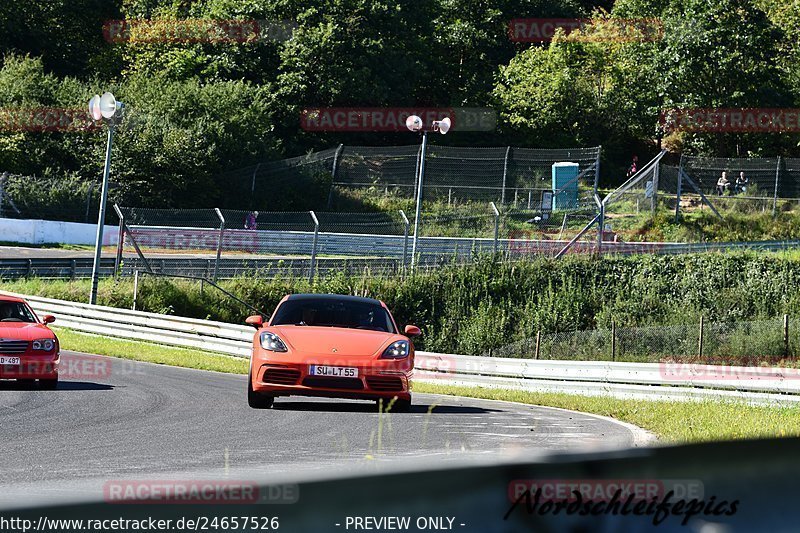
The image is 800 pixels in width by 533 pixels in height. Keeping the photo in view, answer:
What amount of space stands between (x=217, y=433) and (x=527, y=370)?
11350 mm

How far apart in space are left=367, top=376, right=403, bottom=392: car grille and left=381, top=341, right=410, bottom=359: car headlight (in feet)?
0.84

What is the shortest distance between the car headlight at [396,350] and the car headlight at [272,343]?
1.10m

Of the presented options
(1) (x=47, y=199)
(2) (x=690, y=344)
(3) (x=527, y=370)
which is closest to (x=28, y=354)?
(3) (x=527, y=370)

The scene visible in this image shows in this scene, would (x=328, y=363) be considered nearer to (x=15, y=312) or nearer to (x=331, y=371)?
(x=331, y=371)

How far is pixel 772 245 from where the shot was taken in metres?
35.5

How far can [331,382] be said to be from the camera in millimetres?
11930

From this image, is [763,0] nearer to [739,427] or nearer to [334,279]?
[334,279]

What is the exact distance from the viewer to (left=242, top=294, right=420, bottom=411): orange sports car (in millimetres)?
11930

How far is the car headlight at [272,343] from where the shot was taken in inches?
478

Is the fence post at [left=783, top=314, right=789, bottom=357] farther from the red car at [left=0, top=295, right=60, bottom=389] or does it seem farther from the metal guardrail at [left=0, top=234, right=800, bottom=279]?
the red car at [left=0, top=295, right=60, bottom=389]

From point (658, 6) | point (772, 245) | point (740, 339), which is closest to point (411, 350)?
point (740, 339)

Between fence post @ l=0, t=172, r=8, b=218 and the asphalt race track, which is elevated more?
fence post @ l=0, t=172, r=8, b=218

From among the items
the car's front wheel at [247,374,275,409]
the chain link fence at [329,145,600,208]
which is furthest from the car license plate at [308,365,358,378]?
the chain link fence at [329,145,600,208]

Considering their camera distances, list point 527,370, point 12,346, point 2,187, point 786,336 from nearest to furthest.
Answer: point 12,346
point 527,370
point 786,336
point 2,187
